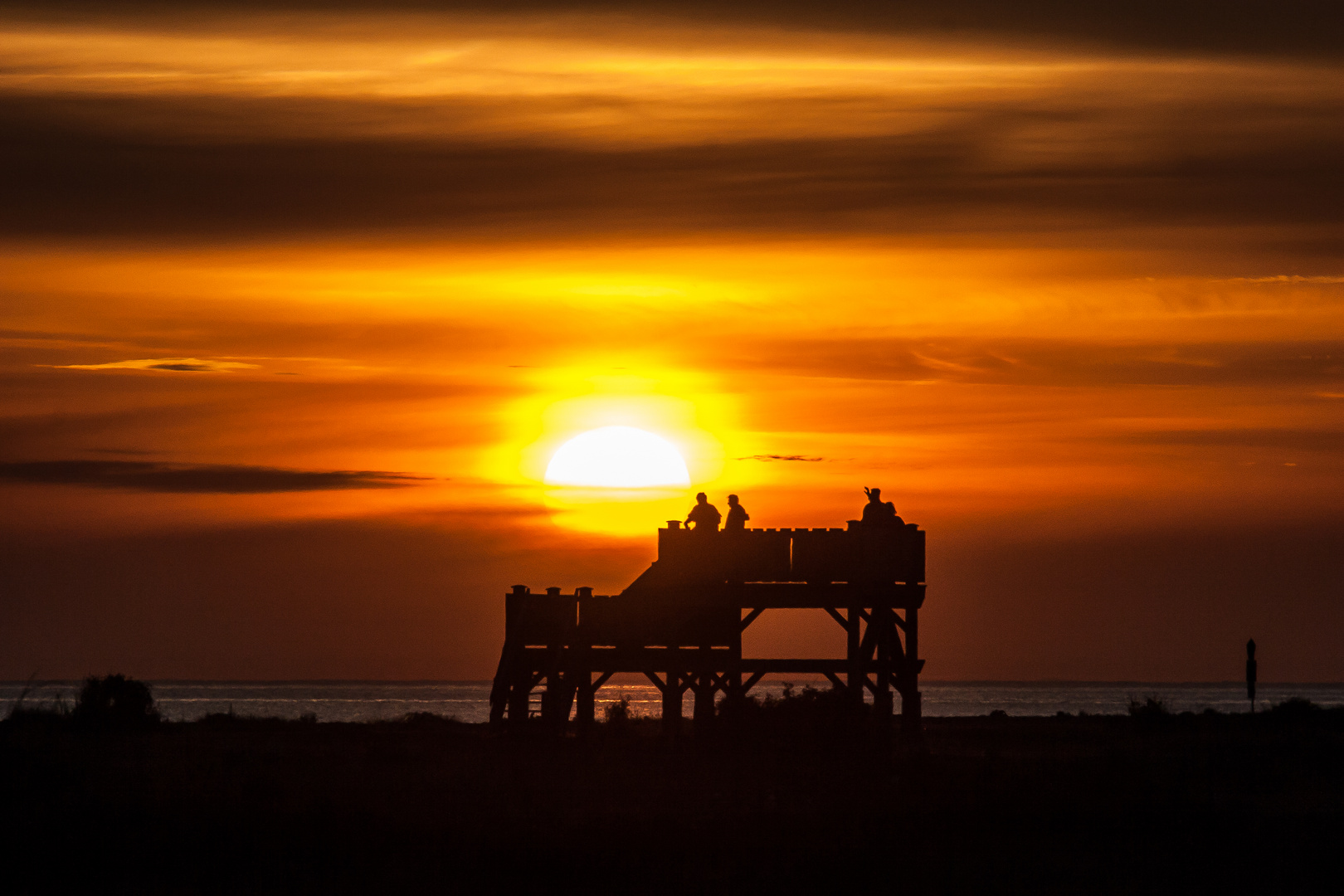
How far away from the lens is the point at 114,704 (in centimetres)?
4494

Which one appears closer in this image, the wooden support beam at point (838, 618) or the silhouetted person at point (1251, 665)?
the wooden support beam at point (838, 618)

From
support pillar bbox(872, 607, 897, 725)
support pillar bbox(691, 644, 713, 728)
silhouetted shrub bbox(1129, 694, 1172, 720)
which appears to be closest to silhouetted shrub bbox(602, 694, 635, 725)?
support pillar bbox(691, 644, 713, 728)

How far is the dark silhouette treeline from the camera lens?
60.4ft

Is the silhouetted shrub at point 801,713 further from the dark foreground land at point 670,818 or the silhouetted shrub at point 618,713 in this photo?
the silhouetted shrub at point 618,713

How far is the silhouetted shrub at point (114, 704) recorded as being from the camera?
42594 mm

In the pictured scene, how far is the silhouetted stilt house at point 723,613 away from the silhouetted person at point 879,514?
126 mm

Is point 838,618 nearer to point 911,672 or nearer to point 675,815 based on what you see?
point 911,672

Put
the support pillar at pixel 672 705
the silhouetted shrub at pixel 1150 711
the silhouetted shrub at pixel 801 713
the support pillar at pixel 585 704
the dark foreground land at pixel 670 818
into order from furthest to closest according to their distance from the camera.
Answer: the silhouetted shrub at pixel 1150 711 < the support pillar at pixel 672 705 < the support pillar at pixel 585 704 < the silhouetted shrub at pixel 801 713 < the dark foreground land at pixel 670 818

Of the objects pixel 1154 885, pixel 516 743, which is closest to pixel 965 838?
pixel 1154 885

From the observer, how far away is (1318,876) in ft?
60.7

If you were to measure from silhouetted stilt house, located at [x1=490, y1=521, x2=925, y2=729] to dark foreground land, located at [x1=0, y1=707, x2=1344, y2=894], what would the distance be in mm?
1455

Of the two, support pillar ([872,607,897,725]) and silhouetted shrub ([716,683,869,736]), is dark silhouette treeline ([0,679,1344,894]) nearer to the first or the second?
silhouetted shrub ([716,683,869,736])

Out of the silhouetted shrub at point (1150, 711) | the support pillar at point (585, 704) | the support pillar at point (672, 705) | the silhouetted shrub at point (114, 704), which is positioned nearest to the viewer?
the support pillar at point (585, 704)

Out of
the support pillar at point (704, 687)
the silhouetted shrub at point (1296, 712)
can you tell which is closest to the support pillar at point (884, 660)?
the support pillar at point (704, 687)
